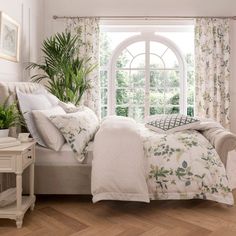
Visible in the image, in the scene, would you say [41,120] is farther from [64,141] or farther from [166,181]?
[166,181]

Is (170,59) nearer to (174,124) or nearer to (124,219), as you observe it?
(174,124)

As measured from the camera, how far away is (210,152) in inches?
114

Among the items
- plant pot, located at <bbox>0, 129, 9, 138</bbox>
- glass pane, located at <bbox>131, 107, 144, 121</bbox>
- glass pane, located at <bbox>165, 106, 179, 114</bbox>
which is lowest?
plant pot, located at <bbox>0, 129, 9, 138</bbox>

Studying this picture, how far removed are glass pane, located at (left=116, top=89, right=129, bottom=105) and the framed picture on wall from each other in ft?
6.73

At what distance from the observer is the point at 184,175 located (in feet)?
9.20

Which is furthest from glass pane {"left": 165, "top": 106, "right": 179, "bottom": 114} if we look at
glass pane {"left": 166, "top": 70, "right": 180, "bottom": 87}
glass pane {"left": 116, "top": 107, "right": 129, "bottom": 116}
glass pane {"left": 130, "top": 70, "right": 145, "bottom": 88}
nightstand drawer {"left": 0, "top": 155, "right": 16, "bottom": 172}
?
nightstand drawer {"left": 0, "top": 155, "right": 16, "bottom": 172}

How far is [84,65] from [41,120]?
2565 millimetres

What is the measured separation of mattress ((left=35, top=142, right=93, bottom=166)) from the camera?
295cm

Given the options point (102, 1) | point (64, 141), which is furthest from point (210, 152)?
point (102, 1)

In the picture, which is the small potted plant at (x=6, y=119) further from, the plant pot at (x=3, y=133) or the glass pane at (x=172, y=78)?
the glass pane at (x=172, y=78)

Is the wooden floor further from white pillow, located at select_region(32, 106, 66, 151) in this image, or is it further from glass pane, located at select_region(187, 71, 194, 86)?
glass pane, located at select_region(187, 71, 194, 86)

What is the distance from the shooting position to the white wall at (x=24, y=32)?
151 inches

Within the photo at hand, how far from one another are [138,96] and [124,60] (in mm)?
666

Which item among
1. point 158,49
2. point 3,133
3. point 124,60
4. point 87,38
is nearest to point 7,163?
point 3,133
